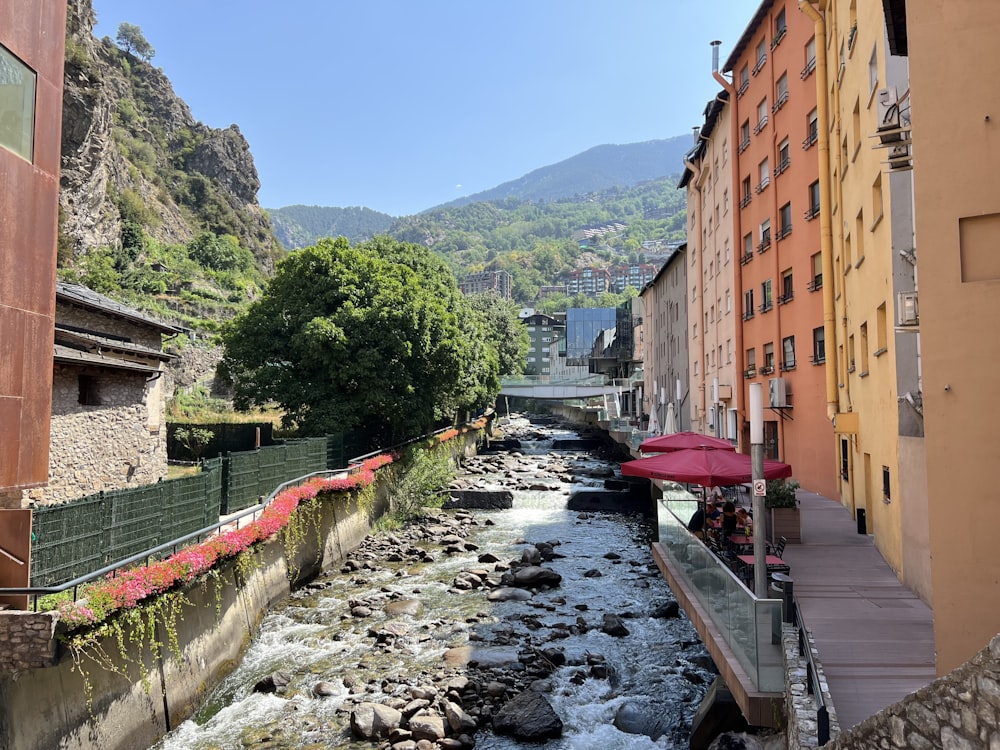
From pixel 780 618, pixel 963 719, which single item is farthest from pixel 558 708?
pixel 963 719

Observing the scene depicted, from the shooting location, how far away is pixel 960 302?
688 centimetres

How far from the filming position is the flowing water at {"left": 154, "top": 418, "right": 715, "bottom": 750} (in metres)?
9.87

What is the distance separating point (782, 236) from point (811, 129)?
3.72 metres

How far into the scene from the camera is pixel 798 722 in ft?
18.0

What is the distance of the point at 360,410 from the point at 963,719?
949 inches

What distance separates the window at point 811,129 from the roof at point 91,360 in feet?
72.7

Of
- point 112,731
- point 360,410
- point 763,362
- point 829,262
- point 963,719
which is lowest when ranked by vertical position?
point 112,731

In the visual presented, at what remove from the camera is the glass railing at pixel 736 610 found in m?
6.83

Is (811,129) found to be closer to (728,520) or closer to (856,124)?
(856,124)

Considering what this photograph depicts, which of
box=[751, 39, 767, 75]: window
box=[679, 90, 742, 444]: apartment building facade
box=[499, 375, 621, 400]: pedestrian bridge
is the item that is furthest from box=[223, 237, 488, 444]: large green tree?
box=[499, 375, 621, 400]: pedestrian bridge

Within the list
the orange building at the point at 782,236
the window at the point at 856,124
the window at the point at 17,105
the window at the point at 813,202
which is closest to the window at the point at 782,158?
the orange building at the point at 782,236

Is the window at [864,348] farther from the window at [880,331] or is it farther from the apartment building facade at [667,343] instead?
the apartment building facade at [667,343]

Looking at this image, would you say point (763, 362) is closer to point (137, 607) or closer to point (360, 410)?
point (360, 410)

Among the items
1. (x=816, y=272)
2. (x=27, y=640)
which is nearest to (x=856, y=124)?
(x=816, y=272)
